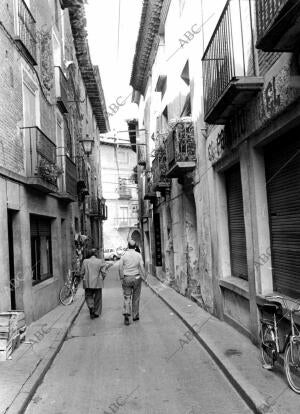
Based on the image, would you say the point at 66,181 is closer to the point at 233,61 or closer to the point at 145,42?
the point at 145,42

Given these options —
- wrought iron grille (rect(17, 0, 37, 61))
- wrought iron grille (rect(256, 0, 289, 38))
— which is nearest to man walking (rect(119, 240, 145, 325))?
wrought iron grille (rect(17, 0, 37, 61))

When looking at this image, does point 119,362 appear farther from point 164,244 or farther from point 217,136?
point 164,244

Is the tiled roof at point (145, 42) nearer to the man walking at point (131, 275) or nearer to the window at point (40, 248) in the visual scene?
the window at point (40, 248)

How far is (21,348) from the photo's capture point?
7617 millimetres

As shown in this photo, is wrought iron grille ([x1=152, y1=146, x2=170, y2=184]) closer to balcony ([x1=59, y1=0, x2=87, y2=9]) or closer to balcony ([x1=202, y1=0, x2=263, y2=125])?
balcony ([x1=202, y1=0, x2=263, y2=125])

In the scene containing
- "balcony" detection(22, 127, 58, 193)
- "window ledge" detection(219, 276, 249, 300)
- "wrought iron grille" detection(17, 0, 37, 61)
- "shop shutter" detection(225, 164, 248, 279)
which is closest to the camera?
"window ledge" detection(219, 276, 249, 300)

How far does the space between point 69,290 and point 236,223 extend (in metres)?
7.74

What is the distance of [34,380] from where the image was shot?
584 cm

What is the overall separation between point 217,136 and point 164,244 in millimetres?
10667

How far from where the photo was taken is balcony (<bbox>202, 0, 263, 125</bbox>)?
6.35 meters

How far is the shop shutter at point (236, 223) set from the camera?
8414 mm

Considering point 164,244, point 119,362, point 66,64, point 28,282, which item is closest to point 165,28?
point 66,64

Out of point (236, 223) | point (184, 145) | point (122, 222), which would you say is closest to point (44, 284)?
point (184, 145)

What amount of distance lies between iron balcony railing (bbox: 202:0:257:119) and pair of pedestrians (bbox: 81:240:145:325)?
4.00 m
